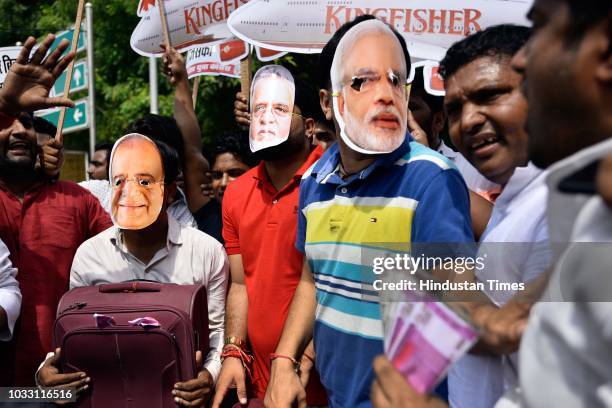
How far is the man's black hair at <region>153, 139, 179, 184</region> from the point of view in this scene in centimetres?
349

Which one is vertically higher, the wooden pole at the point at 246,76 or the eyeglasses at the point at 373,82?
the eyeglasses at the point at 373,82

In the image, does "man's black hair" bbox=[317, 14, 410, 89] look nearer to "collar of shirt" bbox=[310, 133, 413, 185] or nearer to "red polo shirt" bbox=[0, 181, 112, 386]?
"collar of shirt" bbox=[310, 133, 413, 185]

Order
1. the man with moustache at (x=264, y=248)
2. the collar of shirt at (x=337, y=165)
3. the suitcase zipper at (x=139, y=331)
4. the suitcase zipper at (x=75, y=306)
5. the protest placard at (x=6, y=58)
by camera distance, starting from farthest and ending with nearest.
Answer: the protest placard at (x=6, y=58), the man with moustache at (x=264, y=248), the suitcase zipper at (x=75, y=306), the suitcase zipper at (x=139, y=331), the collar of shirt at (x=337, y=165)

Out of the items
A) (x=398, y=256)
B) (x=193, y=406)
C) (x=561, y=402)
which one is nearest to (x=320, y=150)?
(x=193, y=406)

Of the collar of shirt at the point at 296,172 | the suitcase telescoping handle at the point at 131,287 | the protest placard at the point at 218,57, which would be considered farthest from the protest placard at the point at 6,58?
the suitcase telescoping handle at the point at 131,287

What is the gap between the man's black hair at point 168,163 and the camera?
3.49 m

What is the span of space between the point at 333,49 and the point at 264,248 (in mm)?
945

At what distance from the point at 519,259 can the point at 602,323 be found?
874 millimetres

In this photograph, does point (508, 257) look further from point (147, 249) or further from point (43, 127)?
point (43, 127)

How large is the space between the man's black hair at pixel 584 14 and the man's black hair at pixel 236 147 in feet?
12.2

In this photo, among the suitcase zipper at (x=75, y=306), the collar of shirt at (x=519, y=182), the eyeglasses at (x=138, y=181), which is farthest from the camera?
the eyeglasses at (x=138, y=181)

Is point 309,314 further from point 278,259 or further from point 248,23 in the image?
point 248,23

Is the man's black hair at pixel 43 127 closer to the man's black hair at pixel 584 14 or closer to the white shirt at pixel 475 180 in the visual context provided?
the white shirt at pixel 475 180

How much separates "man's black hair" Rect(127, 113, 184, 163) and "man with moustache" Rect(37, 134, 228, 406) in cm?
63
